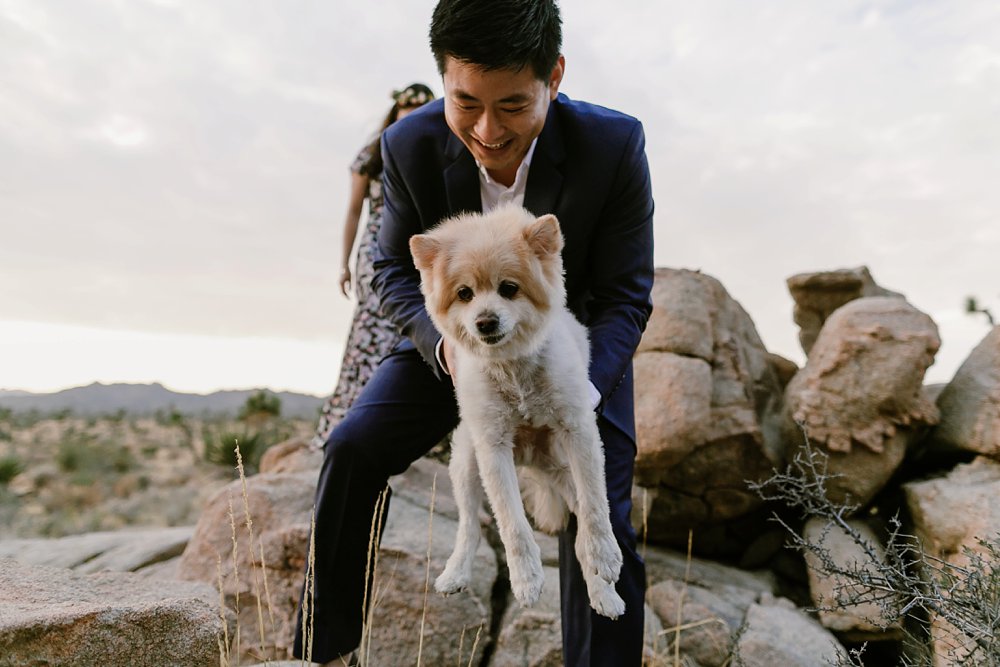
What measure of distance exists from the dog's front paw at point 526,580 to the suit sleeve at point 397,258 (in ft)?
3.56

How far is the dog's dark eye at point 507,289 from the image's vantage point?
7.90 feet

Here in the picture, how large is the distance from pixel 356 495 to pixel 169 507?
9.42 m

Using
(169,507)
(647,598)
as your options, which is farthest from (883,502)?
(169,507)

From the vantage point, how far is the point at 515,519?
241cm

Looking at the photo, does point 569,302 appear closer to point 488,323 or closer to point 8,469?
point 488,323

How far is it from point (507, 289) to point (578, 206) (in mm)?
775

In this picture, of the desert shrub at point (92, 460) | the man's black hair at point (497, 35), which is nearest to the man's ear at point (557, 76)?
the man's black hair at point (497, 35)

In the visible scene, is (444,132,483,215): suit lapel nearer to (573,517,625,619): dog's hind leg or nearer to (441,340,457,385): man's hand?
(441,340,457,385): man's hand

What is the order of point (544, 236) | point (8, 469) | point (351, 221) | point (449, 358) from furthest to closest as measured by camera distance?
point (8, 469) < point (351, 221) < point (449, 358) < point (544, 236)

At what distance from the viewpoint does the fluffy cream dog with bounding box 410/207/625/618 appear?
2.37m

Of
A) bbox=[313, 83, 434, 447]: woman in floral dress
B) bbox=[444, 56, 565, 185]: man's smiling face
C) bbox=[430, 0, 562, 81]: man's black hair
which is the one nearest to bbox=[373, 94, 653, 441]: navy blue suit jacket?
bbox=[444, 56, 565, 185]: man's smiling face

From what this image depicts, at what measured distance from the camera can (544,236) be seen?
239 centimetres

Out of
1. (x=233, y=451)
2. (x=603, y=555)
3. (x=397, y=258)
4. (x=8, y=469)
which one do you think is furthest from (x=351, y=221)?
(x=8, y=469)

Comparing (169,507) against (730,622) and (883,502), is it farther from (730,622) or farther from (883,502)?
(883,502)
